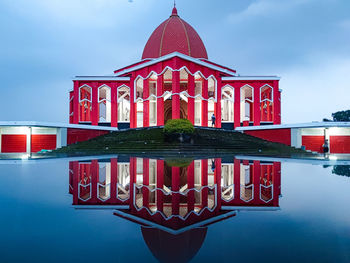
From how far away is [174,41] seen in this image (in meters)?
23.1

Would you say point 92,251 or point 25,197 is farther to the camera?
point 25,197

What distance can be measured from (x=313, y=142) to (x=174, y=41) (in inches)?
621

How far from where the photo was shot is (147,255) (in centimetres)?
146

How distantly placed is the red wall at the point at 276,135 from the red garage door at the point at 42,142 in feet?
53.6

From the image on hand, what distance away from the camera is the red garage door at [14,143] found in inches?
631

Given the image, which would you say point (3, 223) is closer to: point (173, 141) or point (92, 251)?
point (92, 251)

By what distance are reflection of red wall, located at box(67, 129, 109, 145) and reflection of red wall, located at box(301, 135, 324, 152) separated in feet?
54.3

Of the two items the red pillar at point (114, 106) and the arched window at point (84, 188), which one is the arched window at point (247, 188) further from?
the red pillar at point (114, 106)

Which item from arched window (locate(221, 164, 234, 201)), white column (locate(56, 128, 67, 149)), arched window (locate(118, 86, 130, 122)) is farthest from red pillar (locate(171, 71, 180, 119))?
arched window (locate(221, 164, 234, 201))

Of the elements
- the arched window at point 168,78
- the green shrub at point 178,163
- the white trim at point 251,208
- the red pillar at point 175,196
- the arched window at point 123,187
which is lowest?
the green shrub at point 178,163

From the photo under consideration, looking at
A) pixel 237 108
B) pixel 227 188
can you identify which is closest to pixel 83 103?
pixel 237 108

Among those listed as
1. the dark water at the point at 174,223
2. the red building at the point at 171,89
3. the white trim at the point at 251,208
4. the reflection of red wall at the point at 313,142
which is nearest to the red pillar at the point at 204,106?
the red building at the point at 171,89

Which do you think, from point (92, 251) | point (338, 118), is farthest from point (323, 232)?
point (338, 118)

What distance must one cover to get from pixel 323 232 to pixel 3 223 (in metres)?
2.84
